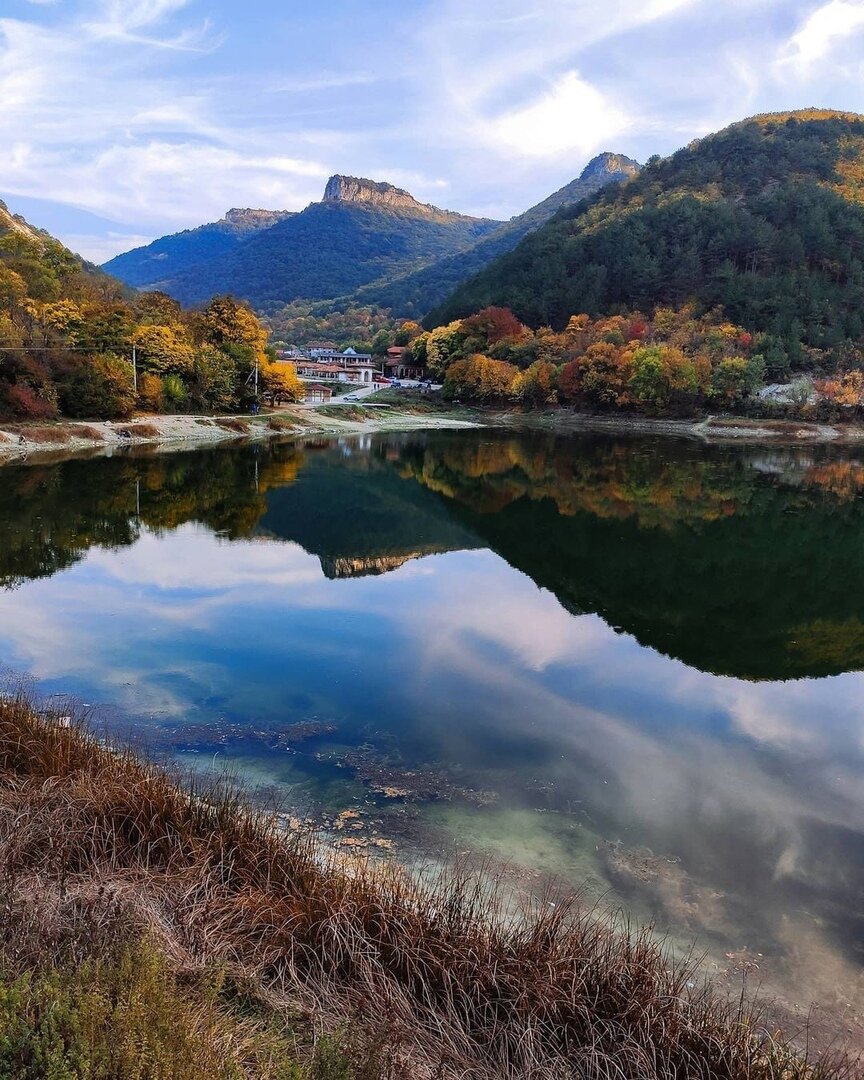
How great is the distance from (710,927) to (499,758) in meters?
3.41

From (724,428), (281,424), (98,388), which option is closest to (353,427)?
(281,424)

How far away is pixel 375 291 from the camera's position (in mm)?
186375

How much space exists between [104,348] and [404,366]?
64.4 meters

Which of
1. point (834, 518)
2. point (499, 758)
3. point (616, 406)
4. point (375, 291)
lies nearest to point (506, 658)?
point (499, 758)

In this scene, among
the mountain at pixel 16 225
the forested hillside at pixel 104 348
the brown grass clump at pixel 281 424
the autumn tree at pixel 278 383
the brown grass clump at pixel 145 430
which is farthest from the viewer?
the mountain at pixel 16 225

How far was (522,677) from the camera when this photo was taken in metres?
12.3


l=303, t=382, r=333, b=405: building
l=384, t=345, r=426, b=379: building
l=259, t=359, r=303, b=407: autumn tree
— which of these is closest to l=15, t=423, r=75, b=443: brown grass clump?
l=259, t=359, r=303, b=407: autumn tree

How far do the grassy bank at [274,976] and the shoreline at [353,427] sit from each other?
3369 cm

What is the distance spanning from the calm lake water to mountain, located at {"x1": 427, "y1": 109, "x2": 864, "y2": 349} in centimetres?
6762

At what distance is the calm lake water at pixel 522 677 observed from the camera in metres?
7.21

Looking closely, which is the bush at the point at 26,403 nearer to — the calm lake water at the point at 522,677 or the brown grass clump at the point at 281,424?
the calm lake water at the point at 522,677

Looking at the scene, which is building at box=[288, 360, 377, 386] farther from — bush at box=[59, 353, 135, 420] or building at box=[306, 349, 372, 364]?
bush at box=[59, 353, 135, 420]

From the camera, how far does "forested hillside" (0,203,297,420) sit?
139 ft

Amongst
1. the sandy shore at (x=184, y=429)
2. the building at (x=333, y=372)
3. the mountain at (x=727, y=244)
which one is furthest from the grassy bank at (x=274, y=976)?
the building at (x=333, y=372)
